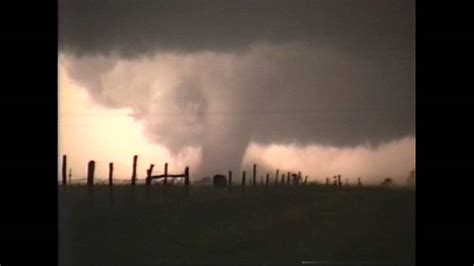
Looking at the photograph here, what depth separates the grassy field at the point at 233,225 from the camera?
13.9ft

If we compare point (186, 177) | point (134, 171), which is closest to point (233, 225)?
point (186, 177)

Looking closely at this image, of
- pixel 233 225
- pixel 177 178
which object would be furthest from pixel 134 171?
pixel 233 225

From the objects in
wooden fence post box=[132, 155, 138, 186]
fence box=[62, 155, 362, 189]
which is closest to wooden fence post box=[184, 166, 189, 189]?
fence box=[62, 155, 362, 189]

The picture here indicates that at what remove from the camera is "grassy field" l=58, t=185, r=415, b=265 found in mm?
4250

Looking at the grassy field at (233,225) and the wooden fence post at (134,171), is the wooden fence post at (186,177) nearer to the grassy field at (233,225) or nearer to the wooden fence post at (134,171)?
the grassy field at (233,225)

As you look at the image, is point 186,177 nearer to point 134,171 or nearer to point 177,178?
point 177,178

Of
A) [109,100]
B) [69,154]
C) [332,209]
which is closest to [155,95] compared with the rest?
[109,100]

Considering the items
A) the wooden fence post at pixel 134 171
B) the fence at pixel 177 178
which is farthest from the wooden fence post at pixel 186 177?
the wooden fence post at pixel 134 171

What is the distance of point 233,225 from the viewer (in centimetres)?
430

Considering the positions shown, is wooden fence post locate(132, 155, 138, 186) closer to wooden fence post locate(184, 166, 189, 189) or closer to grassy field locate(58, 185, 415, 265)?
grassy field locate(58, 185, 415, 265)

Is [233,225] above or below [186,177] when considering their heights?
below

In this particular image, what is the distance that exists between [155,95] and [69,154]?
0.58m

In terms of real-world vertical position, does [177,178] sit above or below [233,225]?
above

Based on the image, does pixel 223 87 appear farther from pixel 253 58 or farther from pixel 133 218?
pixel 133 218
